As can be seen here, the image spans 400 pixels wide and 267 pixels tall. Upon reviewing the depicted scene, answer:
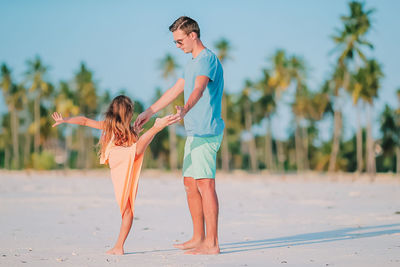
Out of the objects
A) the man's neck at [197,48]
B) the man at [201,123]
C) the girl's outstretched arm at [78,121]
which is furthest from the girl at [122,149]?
the man's neck at [197,48]

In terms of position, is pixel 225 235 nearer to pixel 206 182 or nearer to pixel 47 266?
pixel 206 182

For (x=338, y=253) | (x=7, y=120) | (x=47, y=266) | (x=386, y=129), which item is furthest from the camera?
(x=7, y=120)

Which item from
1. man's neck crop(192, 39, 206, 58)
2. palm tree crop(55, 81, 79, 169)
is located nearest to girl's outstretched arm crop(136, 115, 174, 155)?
man's neck crop(192, 39, 206, 58)

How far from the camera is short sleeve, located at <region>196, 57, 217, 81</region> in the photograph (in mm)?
4965

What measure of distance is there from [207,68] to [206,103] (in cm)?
33

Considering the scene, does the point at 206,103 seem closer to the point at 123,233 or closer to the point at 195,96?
the point at 195,96

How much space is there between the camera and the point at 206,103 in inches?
198

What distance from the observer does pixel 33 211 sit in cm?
972

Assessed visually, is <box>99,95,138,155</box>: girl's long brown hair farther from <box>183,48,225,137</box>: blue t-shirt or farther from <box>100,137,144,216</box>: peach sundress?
<box>183,48,225,137</box>: blue t-shirt

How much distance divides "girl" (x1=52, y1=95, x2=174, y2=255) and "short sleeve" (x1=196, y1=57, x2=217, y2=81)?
690 millimetres

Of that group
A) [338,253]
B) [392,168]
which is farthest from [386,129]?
[338,253]

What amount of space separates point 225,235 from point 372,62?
3870 cm

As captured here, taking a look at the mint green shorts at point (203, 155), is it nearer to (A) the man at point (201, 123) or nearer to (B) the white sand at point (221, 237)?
(A) the man at point (201, 123)

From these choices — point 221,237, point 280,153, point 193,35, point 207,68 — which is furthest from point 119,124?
point 280,153
